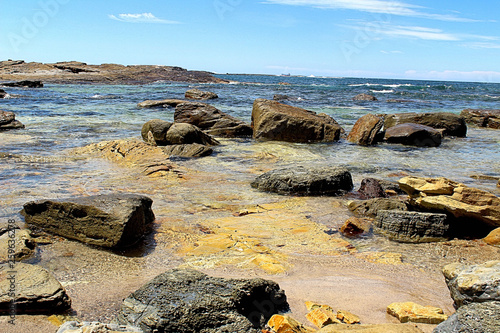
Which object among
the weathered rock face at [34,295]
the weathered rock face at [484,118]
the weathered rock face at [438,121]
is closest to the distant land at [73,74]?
the weathered rock face at [484,118]

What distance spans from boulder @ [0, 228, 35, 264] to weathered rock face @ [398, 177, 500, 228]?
399 centimetres

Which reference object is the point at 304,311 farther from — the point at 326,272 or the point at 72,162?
the point at 72,162

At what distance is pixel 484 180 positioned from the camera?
7.04 m

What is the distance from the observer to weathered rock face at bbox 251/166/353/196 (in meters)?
5.95

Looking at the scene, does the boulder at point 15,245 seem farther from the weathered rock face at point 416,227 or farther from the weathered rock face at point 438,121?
the weathered rock face at point 438,121

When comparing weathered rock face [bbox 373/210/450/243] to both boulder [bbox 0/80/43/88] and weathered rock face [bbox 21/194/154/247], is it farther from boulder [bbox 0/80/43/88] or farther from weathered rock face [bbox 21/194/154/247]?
boulder [bbox 0/80/43/88]

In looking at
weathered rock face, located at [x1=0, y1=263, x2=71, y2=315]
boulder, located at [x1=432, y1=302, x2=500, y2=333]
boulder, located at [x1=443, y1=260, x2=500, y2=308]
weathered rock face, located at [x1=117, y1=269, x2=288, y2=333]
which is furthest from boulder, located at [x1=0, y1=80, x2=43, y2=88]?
boulder, located at [x1=432, y1=302, x2=500, y2=333]

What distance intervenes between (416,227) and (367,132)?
6.84 metres

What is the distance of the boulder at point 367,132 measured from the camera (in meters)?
10.9

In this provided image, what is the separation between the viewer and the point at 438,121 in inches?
504

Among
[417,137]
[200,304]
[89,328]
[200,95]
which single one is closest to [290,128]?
[417,137]

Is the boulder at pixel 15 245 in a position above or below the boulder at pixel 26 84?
below

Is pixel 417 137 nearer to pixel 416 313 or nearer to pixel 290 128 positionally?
pixel 290 128

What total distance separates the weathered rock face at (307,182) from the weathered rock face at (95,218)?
7.25 ft
